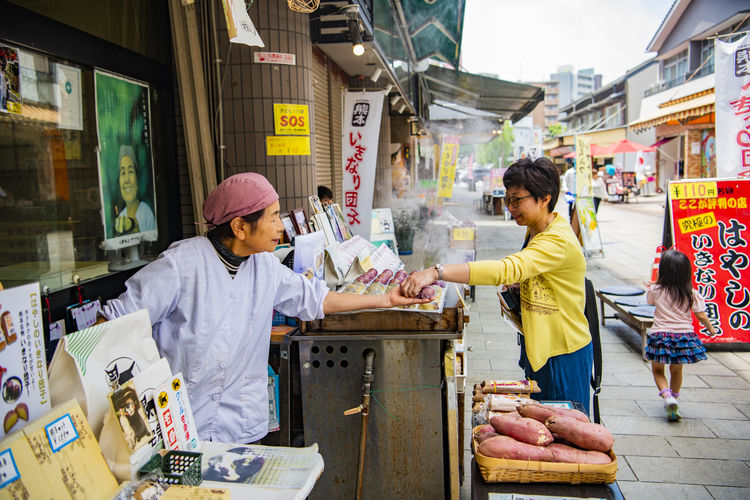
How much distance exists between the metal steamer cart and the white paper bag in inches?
55.5

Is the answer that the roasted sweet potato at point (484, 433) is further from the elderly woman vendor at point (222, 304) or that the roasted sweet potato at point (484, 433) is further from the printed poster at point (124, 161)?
the printed poster at point (124, 161)

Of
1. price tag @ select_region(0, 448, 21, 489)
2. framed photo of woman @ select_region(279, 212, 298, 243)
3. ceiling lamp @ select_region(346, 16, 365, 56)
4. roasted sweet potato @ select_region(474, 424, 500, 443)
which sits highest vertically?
ceiling lamp @ select_region(346, 16, 365, 56)

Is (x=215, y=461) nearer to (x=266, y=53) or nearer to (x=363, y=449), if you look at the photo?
(x=363, y=449)

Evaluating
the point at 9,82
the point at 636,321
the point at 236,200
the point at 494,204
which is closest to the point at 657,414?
the point at 636,321

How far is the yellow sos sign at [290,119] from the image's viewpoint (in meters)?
4.68

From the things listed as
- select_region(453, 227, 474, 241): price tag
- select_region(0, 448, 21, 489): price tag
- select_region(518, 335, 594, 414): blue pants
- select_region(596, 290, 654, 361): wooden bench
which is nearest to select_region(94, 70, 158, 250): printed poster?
select_region(0, 448, 21, 489): price tag

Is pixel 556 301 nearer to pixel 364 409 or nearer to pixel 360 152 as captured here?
pixel 364 409

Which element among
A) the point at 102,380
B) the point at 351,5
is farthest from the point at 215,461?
the point at 351,5

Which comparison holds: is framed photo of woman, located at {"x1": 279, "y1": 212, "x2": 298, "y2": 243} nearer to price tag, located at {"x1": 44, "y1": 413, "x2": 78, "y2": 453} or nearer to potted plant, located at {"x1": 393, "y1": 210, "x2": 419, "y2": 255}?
price tag, located at {"x1": 44, "y1": 413, "x2": 78, "y2": 453}

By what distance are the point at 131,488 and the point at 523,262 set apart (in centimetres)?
206

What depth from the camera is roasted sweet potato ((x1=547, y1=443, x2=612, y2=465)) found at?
6.95 feet

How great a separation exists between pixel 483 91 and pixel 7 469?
53.0 ft

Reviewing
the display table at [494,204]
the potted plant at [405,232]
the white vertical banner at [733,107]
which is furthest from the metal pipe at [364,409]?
the display table at [494,204]

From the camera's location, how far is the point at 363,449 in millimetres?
2906
